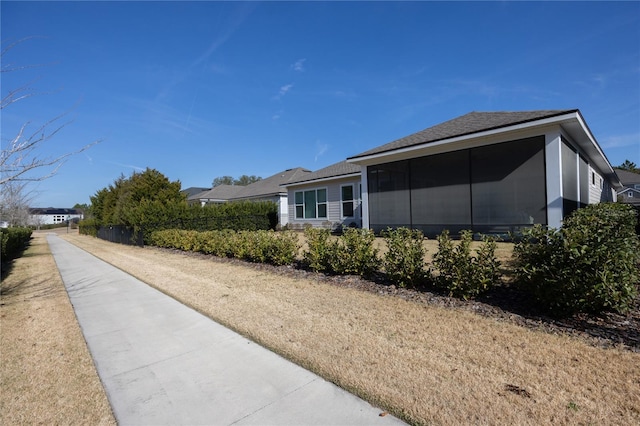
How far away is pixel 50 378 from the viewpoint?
2.90 meters

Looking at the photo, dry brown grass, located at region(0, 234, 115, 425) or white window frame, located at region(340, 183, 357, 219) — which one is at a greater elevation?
white window frame, located at region(340, 183, 357, 219)

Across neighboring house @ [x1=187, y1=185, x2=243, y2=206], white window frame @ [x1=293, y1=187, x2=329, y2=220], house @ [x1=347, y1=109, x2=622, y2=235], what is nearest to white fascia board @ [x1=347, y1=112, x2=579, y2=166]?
house @ [x1=347, y1=109, x2=622, y2=235]

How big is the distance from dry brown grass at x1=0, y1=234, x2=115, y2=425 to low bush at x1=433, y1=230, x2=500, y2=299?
4.33 m

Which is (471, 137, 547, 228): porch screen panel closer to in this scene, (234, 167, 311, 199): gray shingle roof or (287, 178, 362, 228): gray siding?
(287, 178, 362, 228): gray siding

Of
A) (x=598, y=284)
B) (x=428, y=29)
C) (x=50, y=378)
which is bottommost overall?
(x=50, y=378)

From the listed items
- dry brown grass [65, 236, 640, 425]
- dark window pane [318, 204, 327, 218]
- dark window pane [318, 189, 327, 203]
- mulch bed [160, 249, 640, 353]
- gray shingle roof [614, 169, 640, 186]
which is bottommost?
dry brown grass [65, 236, 640, 425]

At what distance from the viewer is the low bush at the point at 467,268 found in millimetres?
4539

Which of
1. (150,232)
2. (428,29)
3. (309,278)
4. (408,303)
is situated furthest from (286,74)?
(408,303)

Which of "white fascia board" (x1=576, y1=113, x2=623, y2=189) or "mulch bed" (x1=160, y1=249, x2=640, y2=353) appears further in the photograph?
"white fascia board" (x1=576, y1=113, x2=623, y2=189)

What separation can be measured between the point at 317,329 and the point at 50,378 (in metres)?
2.61

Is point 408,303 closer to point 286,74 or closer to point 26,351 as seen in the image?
point 26,351

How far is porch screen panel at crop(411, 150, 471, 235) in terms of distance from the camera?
11273 mm

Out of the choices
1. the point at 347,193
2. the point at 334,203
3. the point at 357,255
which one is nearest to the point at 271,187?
the point at 334,203

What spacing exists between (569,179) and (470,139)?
3.33 meters
